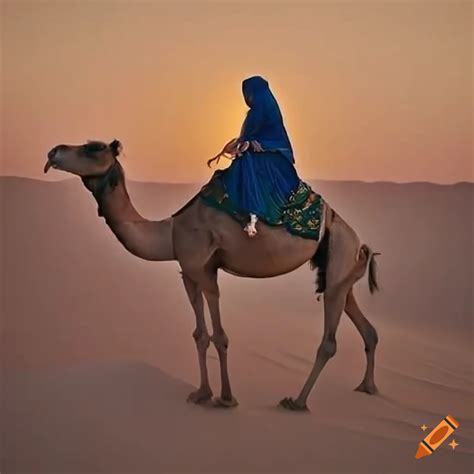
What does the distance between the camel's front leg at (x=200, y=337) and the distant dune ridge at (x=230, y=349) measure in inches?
2.0

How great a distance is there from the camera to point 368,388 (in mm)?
2906

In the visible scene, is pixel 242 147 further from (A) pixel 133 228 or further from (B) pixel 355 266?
(B) pixel 355 266

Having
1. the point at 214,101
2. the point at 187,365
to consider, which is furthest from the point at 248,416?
the point at 214,101

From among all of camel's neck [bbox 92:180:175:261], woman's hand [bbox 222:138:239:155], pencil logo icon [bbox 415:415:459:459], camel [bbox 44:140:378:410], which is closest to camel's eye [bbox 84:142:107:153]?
camel [bbox 44:140:378:410]

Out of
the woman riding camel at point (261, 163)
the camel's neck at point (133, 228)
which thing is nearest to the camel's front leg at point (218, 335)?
the camel's neck at point (133, 228)

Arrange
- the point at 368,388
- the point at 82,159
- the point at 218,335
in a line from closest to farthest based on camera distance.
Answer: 1. the point at 82,159
2. the point at 218,335
3. the point at 368,388

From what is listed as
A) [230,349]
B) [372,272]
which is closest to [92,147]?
[230,349]

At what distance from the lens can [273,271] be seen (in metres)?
2.75

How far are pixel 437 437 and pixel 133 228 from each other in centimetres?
136

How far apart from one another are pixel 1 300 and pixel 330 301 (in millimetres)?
1250

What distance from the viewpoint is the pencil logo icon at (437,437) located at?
110 inches

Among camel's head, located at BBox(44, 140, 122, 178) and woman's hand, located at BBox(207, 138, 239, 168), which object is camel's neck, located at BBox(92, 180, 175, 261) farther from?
woman's hand, located at BBox(207, 138, 239, 168)

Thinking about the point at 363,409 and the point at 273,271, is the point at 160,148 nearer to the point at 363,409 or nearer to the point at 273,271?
the point at 273,271

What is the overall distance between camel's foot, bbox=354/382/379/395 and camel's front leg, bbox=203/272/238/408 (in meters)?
0.51
